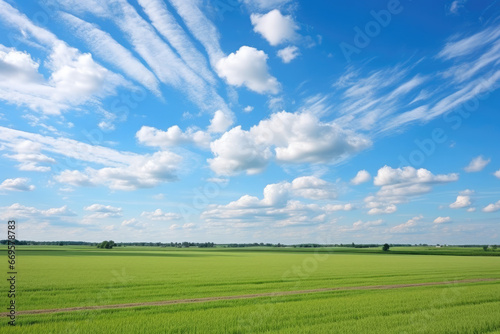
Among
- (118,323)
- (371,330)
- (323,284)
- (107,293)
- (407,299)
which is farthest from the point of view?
(323,284)

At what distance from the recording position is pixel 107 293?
25.8 m

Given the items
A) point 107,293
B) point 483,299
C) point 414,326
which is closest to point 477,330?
point 414,326

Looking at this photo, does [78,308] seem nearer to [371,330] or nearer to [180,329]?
[180,329]

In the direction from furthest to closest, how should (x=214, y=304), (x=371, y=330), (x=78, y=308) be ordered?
(x=214, y=304)
(x=78, y=308)
(x=371, y=330)

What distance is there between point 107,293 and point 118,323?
423 inches

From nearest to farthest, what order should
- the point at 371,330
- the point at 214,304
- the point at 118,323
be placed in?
the point at 371,330 < the point at 118,323 < the point at 214,304

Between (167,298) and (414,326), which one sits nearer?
(414,326)

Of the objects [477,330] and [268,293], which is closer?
[477,330]

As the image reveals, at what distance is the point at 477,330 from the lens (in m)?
15.5

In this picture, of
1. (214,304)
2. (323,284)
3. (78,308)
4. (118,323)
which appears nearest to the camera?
(118,323)

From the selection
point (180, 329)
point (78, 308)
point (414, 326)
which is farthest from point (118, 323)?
point (414, 326)

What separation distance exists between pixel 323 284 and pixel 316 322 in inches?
633

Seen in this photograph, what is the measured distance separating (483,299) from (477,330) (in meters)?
10.7

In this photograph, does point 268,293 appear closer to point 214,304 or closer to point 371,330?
point 214,304
